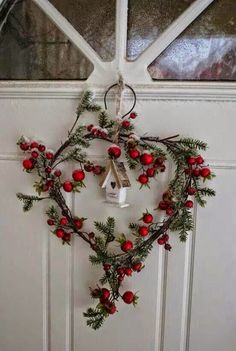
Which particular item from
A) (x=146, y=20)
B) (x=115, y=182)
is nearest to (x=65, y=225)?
(x=115, y=182)

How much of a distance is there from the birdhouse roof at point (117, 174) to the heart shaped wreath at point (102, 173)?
0.02 meters

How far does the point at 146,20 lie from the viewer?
1.07m

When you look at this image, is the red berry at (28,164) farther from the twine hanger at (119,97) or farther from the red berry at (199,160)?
the red berry at (199,160)

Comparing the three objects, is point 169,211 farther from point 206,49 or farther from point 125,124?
point 206,49

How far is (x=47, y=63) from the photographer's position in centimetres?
114

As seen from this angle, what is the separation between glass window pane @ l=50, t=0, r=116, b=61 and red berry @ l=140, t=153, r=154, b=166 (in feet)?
1.14

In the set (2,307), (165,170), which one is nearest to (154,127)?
(165,170)

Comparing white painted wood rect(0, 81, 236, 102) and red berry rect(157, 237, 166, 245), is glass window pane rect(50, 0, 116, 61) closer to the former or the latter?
white painted wood rect(0, 81, 236, 102)

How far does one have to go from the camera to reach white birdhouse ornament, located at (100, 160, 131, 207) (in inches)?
39.1

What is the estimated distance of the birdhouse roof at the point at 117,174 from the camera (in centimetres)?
99

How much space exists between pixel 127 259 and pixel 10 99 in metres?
0.66

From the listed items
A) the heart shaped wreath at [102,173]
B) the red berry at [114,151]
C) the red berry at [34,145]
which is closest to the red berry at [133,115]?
the heart shaped wreath at [102,173]

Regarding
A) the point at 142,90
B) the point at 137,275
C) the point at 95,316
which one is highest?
the point at 142,90

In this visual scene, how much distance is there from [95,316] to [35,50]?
0.90m
